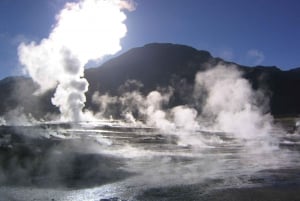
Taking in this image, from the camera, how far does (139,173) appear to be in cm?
2409

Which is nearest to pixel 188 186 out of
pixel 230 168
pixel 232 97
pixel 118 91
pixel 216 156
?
pixel 230 168

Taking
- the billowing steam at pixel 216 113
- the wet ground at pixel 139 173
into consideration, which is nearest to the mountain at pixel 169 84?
the billowing steam at pixel 216 113

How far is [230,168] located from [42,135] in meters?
17.8

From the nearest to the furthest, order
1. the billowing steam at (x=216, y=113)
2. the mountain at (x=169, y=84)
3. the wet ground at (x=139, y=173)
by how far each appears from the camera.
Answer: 1. the wet ground at (x=139, y=173)
2. the billowing steam at (x=216, y=113)
3. the mountain at (x=169, y=84)

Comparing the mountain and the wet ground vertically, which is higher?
the mountain

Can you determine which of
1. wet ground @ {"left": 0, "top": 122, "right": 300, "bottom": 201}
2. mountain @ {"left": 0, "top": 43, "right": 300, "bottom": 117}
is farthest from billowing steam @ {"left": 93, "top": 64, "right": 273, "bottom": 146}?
wet ground @ {"left": 0, "top": 122, "right": 300, "bottom": 201}

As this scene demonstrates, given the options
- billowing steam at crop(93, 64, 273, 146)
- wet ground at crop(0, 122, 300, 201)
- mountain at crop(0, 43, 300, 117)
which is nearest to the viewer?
wet ground at crop(0, 122, 300, 201)

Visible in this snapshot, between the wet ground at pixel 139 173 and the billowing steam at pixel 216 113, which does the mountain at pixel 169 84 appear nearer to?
the billowing steam at pixel 216 113

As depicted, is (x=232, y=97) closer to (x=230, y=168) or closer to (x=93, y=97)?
(x=230, y=168)

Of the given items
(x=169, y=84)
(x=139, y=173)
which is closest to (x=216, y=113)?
(x=139, y=173)

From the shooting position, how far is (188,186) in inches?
784

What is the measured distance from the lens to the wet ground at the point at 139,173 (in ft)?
60.2

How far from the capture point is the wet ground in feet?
60.2

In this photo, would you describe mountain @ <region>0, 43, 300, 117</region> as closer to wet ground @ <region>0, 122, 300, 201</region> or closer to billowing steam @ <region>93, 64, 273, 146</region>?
billowing steam @ <region>93, 64, 273, 146</region>
